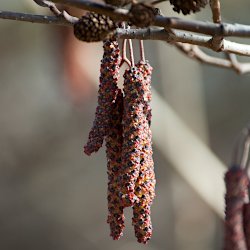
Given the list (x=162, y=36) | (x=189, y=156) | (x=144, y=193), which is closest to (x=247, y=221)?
(x=144, y=193)

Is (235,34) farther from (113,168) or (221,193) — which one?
(221,193)

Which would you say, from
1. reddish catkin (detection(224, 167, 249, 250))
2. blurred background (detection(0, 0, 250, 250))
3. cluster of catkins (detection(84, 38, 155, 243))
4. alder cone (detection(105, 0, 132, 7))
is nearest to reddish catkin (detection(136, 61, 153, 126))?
cluster of catkins (detection(84, 38, 155, 243))

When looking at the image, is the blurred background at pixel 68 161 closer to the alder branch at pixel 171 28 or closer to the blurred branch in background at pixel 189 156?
the blurred branch in background at pixel 189 156

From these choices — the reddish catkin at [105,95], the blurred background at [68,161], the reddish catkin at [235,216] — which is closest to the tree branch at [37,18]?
the reddish catkin at [105,95]

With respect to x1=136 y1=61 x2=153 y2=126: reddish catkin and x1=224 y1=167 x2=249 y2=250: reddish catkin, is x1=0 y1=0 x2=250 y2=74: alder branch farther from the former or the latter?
x1=224 y1=167 x2=249 y2=250: reddish catkin

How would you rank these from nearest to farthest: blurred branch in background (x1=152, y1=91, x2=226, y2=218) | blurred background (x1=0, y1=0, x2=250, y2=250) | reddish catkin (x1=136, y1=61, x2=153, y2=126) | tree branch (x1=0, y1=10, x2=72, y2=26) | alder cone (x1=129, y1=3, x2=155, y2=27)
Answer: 1. alder cone (x1=129, y1=3, x2=155, y2=27)
2. tree branch (x1=0, y1=10, x2=72, y2=26)
3. reddish catkin (x1=136, y1=61, x2=153, y2=126)
4. blurred branch in background (x1=152, y1=91, x2=226, y2=218)
5. blurred background (x1=0, y1=0, x2=250, y2=250)
